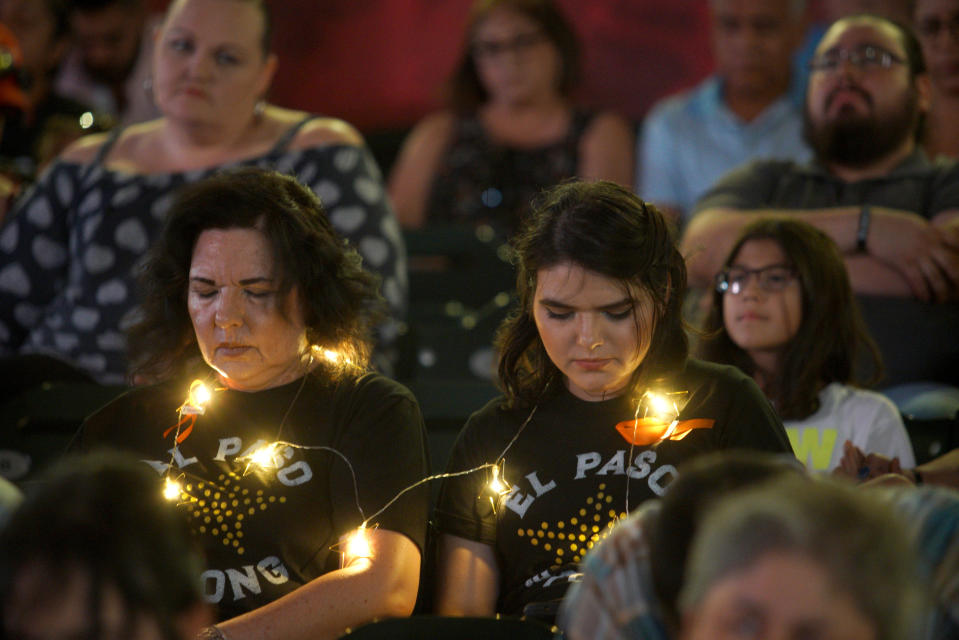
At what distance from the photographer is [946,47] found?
3.53 meters

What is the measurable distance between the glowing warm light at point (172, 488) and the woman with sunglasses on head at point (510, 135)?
1.84 m

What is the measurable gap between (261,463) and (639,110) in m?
3.19

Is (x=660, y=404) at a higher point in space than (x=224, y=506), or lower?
higher

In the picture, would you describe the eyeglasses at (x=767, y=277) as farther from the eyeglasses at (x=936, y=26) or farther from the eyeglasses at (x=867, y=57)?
the eyeglasses at (x=936, y=26)

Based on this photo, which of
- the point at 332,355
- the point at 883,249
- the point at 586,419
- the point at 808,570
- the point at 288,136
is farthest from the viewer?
the point at 288,136

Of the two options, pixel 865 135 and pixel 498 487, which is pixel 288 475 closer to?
pixel 498 487

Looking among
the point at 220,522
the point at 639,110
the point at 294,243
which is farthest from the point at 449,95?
the point at 220,522

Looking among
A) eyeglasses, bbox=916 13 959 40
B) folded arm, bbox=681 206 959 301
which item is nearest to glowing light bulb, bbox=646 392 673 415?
folded arm, bbox=681 206 959 301

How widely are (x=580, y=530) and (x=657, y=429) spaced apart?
0.19 metres

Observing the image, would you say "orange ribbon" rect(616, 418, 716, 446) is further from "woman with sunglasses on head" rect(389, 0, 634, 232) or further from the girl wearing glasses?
"woman with sunglasses on head" rect(389, 0, 634, 232)

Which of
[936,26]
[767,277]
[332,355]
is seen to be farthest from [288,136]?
[936,26]

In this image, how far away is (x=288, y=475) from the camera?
6.18 feet

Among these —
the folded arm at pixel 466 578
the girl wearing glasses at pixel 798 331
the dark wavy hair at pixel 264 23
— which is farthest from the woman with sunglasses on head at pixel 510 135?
the folded arm at pixel 466 578

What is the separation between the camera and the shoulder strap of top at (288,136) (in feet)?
9.76
